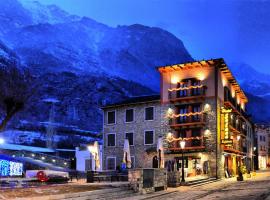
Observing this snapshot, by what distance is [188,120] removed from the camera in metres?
41.7

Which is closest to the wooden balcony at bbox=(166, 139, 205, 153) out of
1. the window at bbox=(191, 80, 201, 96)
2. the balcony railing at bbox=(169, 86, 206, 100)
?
the balcony railing at bbox=(169, 86, 206, 100)

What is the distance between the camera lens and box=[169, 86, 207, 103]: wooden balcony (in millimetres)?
41125

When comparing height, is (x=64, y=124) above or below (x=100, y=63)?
below

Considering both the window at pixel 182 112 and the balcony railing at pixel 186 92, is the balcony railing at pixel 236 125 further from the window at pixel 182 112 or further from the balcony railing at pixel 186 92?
the balcony railing at pixel 186 92

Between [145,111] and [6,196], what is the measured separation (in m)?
28.9

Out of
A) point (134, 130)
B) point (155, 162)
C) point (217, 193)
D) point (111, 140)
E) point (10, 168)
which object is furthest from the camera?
point (111, 140)

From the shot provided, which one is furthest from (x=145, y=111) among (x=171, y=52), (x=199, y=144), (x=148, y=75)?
(x=171, y=52)

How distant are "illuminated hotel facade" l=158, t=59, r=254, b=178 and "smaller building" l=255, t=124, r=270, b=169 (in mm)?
47206

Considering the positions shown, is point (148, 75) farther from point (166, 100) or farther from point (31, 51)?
point (166, 100)

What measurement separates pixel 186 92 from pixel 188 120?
292cm

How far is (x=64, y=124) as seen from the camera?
112 m

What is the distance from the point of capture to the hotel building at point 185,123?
1604 inches

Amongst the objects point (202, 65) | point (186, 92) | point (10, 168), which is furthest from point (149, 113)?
point (10, 168)

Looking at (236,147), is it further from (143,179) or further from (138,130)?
(143,179)
